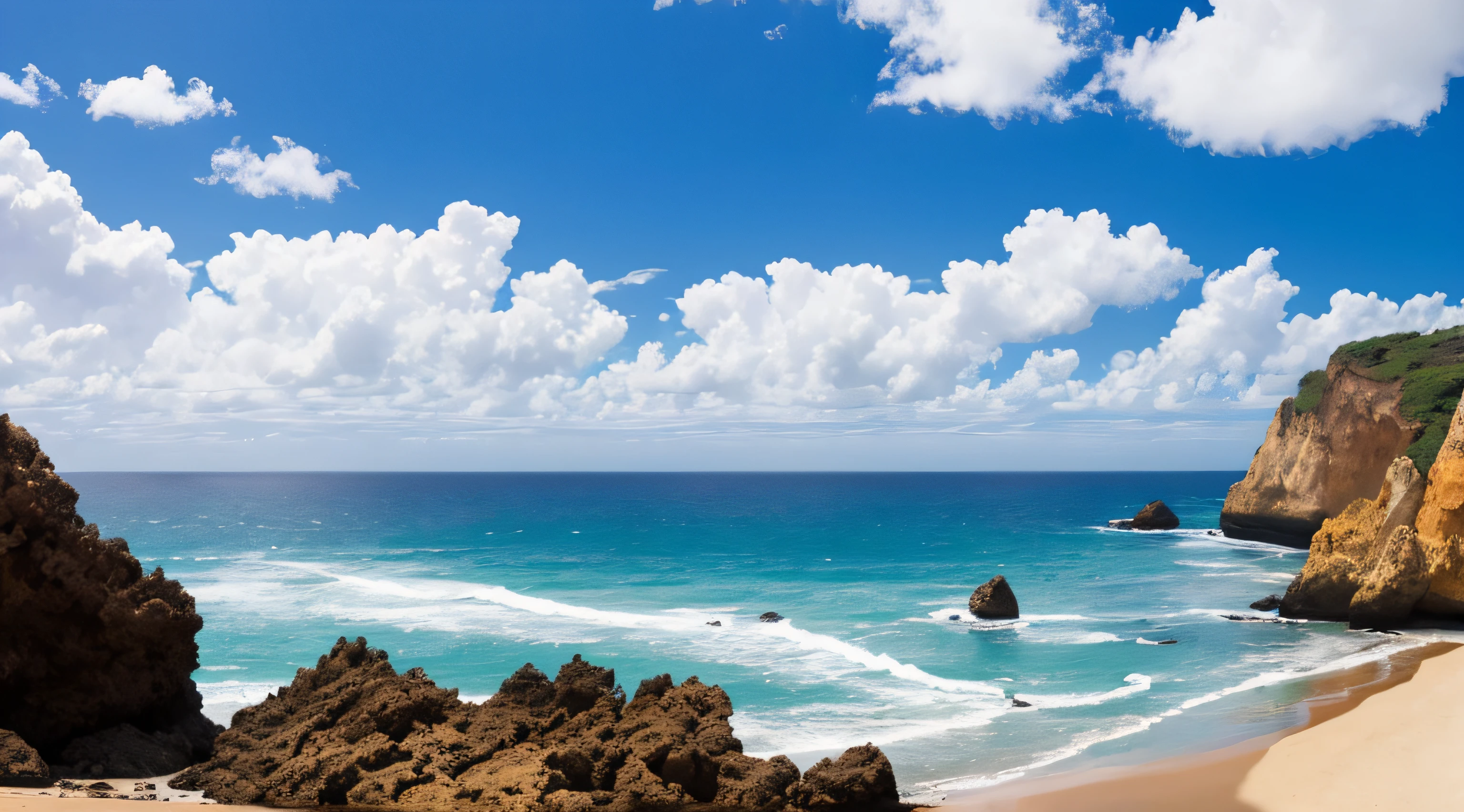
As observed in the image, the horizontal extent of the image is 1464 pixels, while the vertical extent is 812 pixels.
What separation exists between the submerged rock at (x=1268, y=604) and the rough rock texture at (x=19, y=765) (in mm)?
37531

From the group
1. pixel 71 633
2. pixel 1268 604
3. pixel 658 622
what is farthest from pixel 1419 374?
pixel 71 633

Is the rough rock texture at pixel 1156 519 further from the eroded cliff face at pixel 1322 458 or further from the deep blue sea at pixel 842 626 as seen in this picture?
the eroded cliff face at pixel 1322 458

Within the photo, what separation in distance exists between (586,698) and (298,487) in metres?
207

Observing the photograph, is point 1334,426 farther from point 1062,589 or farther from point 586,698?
point 586,698

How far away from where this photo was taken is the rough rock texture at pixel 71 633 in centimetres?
1204

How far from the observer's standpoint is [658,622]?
32.7 meters

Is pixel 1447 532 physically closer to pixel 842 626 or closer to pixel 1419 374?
pixel 842 626

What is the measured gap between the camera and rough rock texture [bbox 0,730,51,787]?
10.6m

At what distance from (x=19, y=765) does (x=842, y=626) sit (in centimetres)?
2554

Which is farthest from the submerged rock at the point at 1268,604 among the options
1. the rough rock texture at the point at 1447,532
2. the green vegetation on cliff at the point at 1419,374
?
the green vegetation on cliff at the point at 1419,374

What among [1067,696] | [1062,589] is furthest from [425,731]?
[1062,589]

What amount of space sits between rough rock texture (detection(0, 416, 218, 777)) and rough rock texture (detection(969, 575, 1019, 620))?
27091 millimetres

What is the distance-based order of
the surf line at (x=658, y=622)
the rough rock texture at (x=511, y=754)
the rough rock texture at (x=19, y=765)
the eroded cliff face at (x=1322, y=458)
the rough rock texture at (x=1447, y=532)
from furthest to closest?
the eroded cliff face at (x=1322, y=458)
the rough rock texture at (x=1447, y=532)
the surf line at (x=658, y=622)
the rough rock texture at (x=511, y=754)
the rough rock texture at (x=19, y=765)

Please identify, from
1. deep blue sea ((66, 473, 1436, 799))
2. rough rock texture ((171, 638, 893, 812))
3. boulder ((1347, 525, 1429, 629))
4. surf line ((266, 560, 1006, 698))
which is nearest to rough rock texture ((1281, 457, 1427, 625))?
boulder ((1347, 525, 1429, 629))
